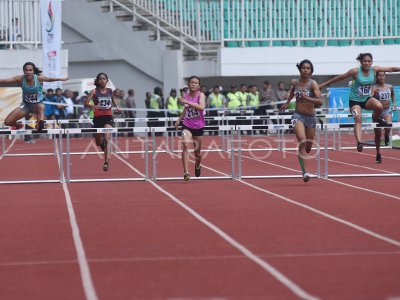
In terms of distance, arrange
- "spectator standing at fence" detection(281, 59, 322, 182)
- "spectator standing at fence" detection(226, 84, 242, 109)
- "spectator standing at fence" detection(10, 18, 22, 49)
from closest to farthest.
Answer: "spectator standing at fence" detection(281, 59, 322, 182), "spectator standing at fence" detection(226, 84, 242, 109), "spectator standing at fence" detection(10, 18, 22, 49)

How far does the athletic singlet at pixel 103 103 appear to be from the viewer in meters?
Answer: 19.4

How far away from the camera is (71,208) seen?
1333 centimetres

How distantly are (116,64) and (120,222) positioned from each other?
29.6 m

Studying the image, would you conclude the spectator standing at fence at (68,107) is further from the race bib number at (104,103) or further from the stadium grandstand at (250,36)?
the race bib number at (104,103)

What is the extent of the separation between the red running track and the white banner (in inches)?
671

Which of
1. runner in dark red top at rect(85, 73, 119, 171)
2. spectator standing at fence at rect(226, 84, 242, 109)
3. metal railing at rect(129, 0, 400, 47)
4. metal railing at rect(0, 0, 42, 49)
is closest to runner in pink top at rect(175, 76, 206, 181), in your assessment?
runner in dark red top at rect(85, 73, 119, 171)

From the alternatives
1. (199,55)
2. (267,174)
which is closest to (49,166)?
(267,174)

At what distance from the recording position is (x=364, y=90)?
18281mm

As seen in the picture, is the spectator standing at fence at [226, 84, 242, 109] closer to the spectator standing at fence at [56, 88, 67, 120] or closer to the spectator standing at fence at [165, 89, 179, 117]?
the spectator standing at fence at [165, 89, 179, 117]

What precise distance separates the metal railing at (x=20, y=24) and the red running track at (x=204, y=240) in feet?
67.3

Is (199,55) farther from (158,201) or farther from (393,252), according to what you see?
(393,252)

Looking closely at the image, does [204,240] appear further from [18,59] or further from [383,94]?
[18,59]

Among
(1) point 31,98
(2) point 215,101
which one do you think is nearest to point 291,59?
Answer: (2) point 215,101

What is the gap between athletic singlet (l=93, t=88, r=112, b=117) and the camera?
63.5 feet
